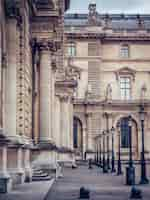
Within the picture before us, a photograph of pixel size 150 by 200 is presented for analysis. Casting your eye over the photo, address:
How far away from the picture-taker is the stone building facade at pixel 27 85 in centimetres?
2684

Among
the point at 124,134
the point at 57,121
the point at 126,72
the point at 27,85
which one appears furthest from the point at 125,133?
the point at 27,85

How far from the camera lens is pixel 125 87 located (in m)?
93.4

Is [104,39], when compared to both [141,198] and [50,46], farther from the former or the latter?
[141,198]

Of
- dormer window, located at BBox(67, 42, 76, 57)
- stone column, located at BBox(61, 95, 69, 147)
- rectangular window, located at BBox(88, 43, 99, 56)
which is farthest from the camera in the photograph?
dormer window, located at BBox(67, 42, 76, 57)

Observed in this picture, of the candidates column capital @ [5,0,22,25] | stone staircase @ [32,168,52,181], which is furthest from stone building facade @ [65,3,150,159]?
column capital @ [5,0,22,25]

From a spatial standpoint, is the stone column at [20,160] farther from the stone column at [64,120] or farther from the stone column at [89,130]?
the stone column at [89,130]

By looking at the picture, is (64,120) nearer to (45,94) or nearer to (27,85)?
(45,94)

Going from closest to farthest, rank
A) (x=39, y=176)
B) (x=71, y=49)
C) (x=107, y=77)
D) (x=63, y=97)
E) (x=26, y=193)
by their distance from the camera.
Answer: (x=26, y=193)
(x=39, y=176)
(x=63, y=97)
(x=71, y=49)
(x=107, y=77)

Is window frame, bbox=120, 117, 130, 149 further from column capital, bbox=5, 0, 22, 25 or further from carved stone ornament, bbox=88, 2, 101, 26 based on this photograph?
column capital, bbox=5, 0, 22, 25

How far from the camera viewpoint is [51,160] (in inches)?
1463

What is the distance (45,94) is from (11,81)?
10.1 m

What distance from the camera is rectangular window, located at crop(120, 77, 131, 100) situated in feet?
303

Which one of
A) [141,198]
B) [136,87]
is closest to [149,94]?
[136,87]

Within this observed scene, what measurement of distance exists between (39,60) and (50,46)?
107cm
